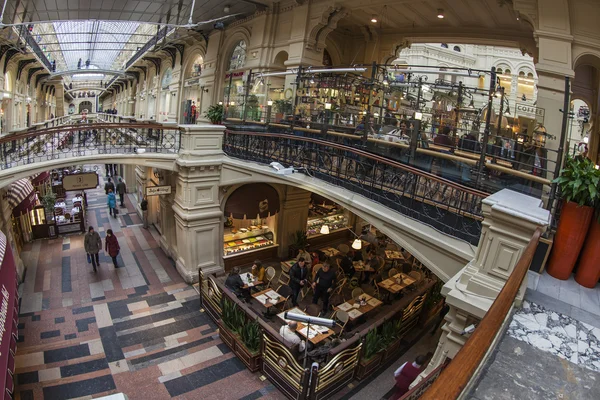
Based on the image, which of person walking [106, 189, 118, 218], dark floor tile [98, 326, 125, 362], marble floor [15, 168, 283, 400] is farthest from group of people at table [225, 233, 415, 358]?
person walking [106, 189, 118, 218]

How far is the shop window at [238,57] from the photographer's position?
55.3 ft

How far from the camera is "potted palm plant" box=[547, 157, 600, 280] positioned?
3.78 meters

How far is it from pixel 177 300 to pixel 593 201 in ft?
28.7

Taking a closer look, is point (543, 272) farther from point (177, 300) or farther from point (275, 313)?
point (177, 300)

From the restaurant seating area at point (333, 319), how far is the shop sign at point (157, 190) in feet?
9.84

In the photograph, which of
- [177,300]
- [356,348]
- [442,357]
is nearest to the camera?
[442,357]

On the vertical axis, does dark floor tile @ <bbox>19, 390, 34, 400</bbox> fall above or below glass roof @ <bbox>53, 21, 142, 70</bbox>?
below

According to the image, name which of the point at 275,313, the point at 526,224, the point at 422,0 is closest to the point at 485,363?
the point at 526,224

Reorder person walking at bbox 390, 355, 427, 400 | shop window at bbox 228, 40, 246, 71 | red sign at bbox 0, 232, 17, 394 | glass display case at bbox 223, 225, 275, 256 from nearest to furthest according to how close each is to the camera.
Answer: red sign at bbox 0, 232, 17, 394 < person walking at bbox 390, 355, 427, 400 < glass display case at bbox 223, 225, 275, 256 < shop window at bbox 228, 40, 246, 71

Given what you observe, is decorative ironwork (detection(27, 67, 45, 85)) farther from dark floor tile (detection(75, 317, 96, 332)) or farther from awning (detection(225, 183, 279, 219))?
dark floor tile (detection(75, 317, 96, 332))

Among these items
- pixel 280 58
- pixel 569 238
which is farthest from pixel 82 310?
pixel 280 58

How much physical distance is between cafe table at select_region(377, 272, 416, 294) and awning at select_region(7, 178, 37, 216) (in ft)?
33.2

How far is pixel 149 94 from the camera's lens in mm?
30547

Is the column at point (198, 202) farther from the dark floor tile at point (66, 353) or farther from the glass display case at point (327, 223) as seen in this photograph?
the glass display case at point (327, 223)
